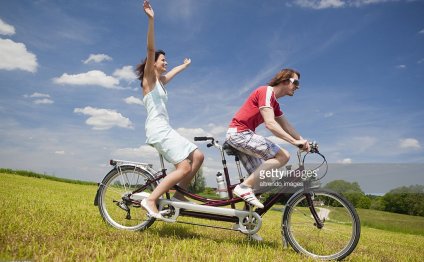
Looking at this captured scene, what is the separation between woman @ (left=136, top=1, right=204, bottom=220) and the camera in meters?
5.30

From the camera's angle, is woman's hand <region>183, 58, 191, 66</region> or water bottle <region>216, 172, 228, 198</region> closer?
water bottle <region>216, 172, 228, 198</region>

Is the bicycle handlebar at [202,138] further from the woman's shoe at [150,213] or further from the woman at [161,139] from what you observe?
the woman's shoe at [150,213]

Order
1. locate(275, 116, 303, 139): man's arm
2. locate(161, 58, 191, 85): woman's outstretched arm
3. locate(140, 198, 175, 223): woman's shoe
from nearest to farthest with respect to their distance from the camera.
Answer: locate(140, 198, 175, 223): woman's shoe
locate(275, 116, 303, 139): man's arm
locate(161, 58, 191, 85): woman's outstretched arm

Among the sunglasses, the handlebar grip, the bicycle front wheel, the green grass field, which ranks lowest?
the green grass field

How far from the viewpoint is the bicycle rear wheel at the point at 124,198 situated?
19.0ft

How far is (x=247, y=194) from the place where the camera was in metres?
5.13

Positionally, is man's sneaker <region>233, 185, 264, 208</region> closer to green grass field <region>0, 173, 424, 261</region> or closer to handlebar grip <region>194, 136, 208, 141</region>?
green grass field <region>0, 173, 424, 261</region>

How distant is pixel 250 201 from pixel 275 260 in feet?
3.14

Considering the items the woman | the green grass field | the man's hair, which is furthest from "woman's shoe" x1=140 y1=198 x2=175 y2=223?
the man's hair

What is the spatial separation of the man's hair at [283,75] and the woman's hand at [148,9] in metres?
2.13

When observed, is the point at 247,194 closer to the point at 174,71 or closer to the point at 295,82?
the point at 295,82

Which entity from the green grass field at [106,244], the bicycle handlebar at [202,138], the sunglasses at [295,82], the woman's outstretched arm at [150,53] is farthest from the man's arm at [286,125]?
the woman's outstretched arm at [150,53]

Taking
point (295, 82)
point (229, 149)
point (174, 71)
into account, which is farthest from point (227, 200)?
point (174, 71)

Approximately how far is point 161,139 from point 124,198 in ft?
4.36
